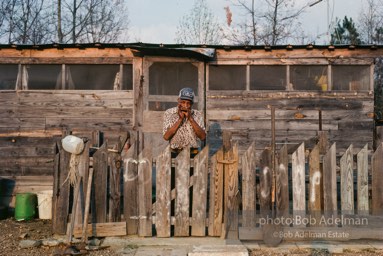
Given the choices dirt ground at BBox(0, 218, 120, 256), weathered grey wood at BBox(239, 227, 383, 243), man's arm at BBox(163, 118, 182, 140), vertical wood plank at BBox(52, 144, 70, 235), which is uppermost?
man's arm at BBox(163, 118, 182, 140)

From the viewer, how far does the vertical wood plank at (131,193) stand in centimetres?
543

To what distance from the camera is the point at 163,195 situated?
5387 mm

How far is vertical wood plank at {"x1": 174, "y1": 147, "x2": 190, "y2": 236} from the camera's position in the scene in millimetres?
5367

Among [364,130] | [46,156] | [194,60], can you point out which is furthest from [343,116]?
[46,156]

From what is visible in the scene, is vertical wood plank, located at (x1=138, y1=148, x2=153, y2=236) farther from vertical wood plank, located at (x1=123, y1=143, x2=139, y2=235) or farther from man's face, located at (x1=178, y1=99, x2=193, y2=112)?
man's face, located at (x1=178, y1=99, x2=193, y2=112)

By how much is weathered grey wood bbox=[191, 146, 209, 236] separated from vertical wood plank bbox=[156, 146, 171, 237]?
35 cm

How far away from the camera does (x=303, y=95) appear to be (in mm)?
→ 8992

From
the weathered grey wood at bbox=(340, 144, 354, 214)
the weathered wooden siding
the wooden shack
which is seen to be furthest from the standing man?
the weathered wooden siding

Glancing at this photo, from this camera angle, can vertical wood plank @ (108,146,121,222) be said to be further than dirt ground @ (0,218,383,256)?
Yes

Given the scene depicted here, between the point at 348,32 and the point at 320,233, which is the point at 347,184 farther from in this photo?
the point at 348,32

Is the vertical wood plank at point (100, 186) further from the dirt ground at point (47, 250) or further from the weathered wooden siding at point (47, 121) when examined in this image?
the weathered wooden siding at point (47, 121)

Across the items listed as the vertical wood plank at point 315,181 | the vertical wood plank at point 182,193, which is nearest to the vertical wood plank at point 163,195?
the vertical wood plank at point 182,193

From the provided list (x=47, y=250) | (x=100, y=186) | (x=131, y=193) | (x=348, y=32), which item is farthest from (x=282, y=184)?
(x=348, y=32)

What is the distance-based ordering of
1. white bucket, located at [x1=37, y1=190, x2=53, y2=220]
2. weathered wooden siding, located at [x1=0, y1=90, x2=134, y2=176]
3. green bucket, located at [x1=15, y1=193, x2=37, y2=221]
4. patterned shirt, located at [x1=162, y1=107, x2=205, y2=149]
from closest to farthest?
patterned shirt, located at [x1=162, y1=107, x2=205, y2=149]
green bucket, located at [x1=15, y1=193, x2=37, y2=221]
white bucket, located at [x1=37, y1=190, x2=53, y2=220]
weathered wooden siding, located at [x1=0, y1=90, x2=134, y2=176]
